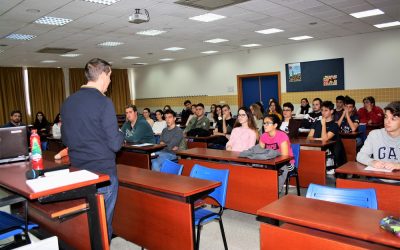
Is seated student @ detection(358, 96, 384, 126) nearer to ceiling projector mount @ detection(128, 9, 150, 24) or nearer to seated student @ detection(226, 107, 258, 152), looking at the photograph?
seated student @ detection(226, 107, 258, 152)

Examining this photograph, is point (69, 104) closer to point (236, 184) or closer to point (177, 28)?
point (236, 184)

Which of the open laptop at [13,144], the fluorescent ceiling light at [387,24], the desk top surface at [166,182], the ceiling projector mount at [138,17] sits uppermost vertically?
the fluorescent ceiling light at [387,24]

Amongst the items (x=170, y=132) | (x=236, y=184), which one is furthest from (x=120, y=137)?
(x=170, y=132)

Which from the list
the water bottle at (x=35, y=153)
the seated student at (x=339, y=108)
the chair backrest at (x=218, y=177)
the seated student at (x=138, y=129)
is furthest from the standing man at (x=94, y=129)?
the seated student at (x=339, y=108)

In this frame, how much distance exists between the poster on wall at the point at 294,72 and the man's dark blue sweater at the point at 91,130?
9.06 metres

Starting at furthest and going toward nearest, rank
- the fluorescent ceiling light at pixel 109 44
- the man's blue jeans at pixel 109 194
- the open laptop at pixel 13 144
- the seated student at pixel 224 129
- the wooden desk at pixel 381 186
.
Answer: the fluorescent ceiling light at pixel 109 44, the seated student at pixel 224 129, the open laptop at pixel 13 144, the wooden desk at pixel 381 186, the man's blue jeans at pixel 109 194

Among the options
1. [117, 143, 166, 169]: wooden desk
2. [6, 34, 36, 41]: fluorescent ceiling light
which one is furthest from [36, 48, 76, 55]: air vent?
[117, 143, 166, 169]: wooden desk

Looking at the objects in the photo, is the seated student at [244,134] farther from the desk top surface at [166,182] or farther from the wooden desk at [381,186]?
the desk top surface at [166,182]

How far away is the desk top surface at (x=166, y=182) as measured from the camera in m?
2.30

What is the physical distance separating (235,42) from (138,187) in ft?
24.8

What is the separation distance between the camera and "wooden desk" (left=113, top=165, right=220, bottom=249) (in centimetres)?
233

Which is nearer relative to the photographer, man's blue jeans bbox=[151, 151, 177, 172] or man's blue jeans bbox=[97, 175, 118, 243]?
man's blue jeans bbox=[97, 175, 118, 243]

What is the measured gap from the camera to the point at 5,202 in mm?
2047

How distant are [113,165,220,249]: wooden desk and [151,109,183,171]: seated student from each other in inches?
73.9
